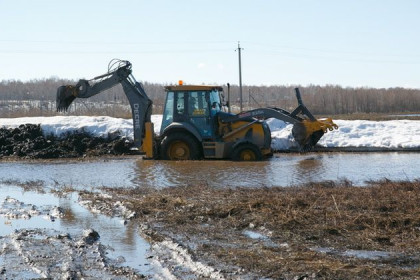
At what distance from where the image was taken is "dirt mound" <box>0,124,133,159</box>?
23922 millimetres

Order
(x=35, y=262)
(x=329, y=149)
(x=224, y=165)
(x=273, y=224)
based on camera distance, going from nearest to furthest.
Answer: (x=35, y=262) → (x=273, y=224) → (x=224, y=165) → (x=329, y=149)

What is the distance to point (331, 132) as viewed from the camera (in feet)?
82.6

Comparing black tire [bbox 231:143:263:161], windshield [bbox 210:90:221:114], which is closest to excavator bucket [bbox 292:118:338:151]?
black tire [bbox 231:143:263:161]

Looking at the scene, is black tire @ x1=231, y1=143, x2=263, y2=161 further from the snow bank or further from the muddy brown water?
the snow bank

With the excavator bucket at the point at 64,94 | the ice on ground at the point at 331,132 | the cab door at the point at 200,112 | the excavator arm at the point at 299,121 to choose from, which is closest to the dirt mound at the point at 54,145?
the ice on ground at the point at 331,132

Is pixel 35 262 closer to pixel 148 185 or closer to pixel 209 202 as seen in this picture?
pixel 209 202

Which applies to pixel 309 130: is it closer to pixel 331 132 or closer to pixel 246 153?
pixel 246 153

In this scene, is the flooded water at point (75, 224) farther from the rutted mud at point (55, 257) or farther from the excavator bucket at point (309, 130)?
the excavator bucket at point (309, 130)

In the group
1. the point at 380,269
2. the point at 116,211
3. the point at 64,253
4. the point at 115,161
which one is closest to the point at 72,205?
the point at 116,211

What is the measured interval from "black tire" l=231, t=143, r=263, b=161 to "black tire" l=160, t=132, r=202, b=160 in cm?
119

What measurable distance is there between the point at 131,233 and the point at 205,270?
2.74 meters

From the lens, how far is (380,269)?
25.3 ft

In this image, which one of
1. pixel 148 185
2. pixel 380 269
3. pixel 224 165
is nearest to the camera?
pixel 380 269

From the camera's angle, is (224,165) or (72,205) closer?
(72,205)
